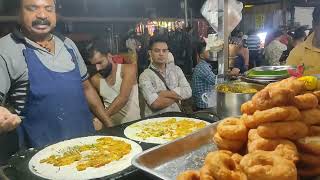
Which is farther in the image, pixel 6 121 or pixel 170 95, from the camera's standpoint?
pixel 170 95

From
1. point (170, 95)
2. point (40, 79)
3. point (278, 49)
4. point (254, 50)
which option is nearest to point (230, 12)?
point (170, 95)

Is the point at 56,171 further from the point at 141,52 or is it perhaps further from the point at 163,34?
the point at 163,34

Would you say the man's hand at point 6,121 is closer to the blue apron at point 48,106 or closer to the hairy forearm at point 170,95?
the blue apron at point 48,106

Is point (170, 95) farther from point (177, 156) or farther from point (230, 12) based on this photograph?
point (177, 156)

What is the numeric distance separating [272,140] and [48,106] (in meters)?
2.33

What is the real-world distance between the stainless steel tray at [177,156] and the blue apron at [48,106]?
150 centimetres

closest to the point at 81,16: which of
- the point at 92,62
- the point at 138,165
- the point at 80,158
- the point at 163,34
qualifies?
the point at 92,62

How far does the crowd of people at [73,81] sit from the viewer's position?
2809 mm

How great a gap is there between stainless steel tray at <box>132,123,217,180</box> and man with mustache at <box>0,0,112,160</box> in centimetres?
158

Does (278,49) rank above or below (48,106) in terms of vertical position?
above

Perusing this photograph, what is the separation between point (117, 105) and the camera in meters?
3.74

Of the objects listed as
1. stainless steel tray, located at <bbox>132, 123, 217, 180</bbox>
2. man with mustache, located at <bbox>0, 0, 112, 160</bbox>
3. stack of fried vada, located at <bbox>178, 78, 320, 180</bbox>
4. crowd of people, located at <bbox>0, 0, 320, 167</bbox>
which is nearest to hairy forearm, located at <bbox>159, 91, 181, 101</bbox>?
crowd of people, located at <bbox>0, 0, 320, 167</bbox>

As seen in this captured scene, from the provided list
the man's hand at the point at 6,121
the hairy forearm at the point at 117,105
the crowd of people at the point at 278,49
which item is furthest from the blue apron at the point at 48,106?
the crowd of people at the point at 278,49

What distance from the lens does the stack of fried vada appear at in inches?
37.9
